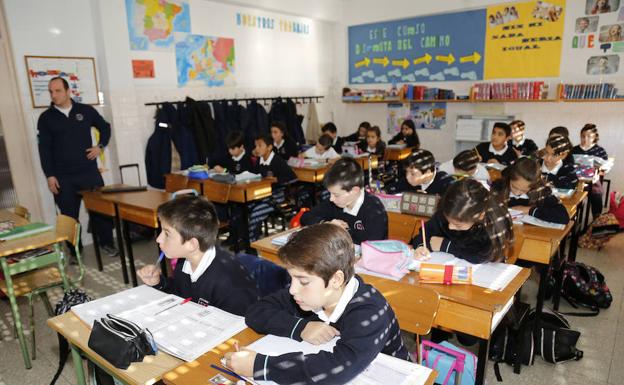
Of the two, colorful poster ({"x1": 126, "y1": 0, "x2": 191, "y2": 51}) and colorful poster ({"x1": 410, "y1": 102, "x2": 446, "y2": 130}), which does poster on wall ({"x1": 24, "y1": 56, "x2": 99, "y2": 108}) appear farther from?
colorful poster ({"x1": 410, "y1": 102, "x2": 446, "y2": 130})

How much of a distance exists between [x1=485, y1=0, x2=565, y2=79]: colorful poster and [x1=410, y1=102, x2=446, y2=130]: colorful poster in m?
0.87

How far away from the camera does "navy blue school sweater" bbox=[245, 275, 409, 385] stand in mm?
1136

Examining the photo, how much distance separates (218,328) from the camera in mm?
1429

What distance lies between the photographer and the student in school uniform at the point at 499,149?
489cm

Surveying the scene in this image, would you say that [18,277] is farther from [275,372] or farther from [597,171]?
[597,171]

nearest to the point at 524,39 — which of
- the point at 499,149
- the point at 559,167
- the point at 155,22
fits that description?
the point at 499,149

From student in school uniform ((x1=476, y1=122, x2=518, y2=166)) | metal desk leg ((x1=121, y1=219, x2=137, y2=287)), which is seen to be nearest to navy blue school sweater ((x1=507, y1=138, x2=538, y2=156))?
student in school uniform ((x1=476, y1=122, x2=518, y2=166))

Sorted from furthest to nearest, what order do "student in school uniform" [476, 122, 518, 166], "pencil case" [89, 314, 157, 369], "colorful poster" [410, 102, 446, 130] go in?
"colorful poster" [410, 102, 446, 130] < "student in school uniform" [476, 122, 518, 166] < "pencil case" [89, 314, 157, 369]

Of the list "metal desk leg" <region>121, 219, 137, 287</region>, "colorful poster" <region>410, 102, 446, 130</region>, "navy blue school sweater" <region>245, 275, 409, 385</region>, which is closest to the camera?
"navy blue school sweater" <region>245, 275, 409, 385</region>

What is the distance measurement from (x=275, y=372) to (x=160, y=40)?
201 inches

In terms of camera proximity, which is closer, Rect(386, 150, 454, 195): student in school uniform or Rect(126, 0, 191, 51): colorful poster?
Rect(386, 150, 454, 195): student in school uniform

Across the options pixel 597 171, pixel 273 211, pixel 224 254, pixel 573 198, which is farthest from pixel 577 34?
pixel 224 254

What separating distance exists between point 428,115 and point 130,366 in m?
6.72

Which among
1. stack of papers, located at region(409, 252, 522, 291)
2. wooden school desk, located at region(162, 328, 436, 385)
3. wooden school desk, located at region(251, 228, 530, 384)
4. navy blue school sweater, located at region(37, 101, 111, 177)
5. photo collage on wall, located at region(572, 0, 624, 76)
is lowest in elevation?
wooden school desk, located at region(251, 228, 530, 384)
